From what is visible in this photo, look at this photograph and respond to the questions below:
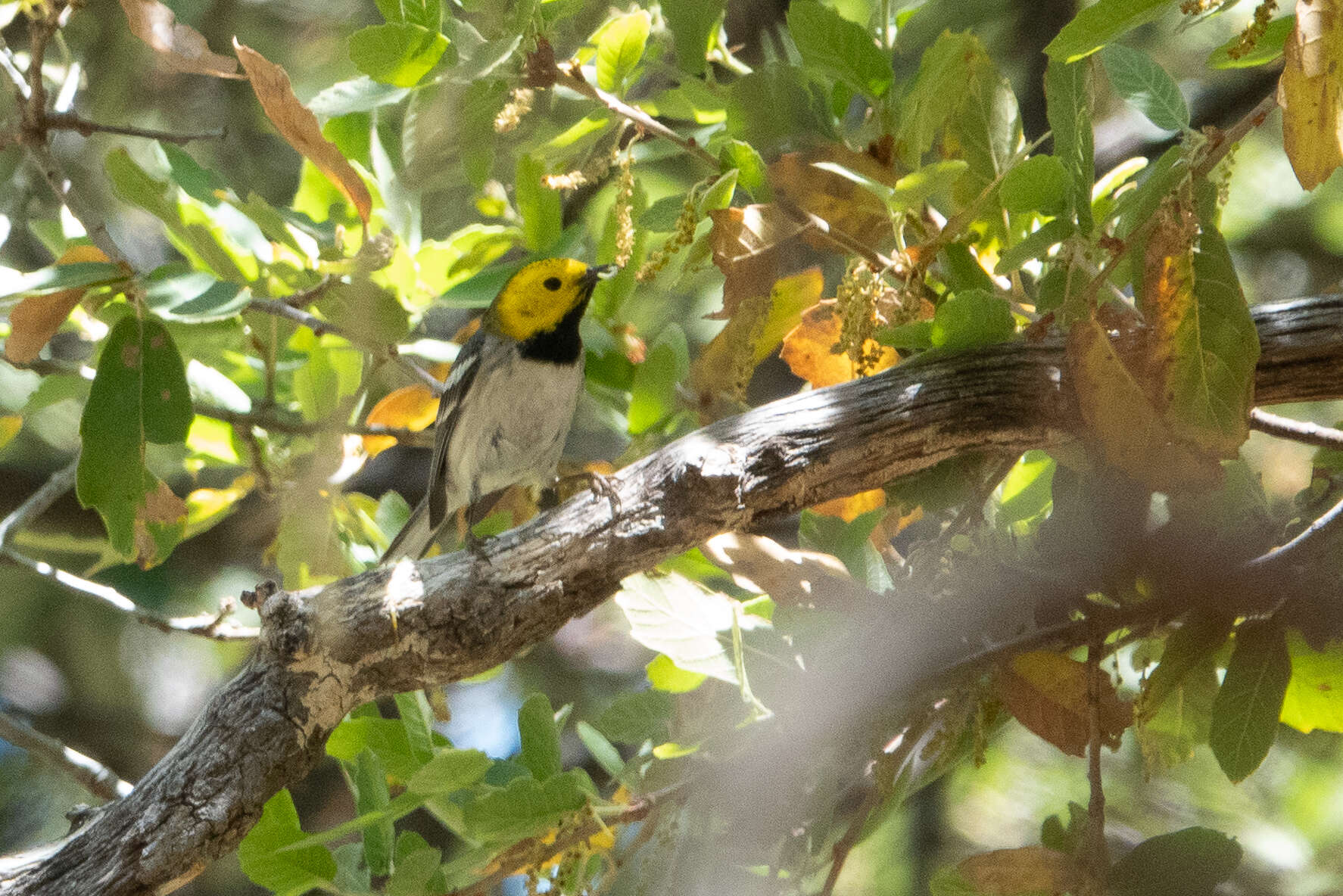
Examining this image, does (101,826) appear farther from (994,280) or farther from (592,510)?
(994,280)

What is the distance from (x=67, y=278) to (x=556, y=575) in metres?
0.90

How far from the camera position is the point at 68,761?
2.30 metres

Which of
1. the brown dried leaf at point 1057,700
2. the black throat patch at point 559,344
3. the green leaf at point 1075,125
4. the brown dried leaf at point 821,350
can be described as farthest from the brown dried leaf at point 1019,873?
the black throat patch at point 559,344

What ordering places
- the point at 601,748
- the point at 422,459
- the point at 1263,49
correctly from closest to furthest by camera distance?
1. the point at 1263,49
2. the point at 601,748
3. the point at 422,459

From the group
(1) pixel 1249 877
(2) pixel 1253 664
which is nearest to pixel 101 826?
(2) pixel 1253 664

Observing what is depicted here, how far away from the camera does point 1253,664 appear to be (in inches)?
65.2

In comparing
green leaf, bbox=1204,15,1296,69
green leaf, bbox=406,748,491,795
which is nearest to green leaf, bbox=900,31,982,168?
green leaf, bbox=1204,15,1296,69

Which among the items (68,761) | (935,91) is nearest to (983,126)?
(935,91)

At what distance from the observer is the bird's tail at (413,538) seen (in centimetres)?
Result: 240

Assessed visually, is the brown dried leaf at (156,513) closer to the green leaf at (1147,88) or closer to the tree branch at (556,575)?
the tree branch at (556,575)

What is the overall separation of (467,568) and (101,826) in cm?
62

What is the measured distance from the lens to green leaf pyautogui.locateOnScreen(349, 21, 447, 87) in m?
1.60

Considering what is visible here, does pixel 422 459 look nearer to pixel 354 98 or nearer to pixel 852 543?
pixel 354 98

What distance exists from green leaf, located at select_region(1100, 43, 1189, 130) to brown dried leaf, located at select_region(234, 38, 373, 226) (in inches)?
48.3
